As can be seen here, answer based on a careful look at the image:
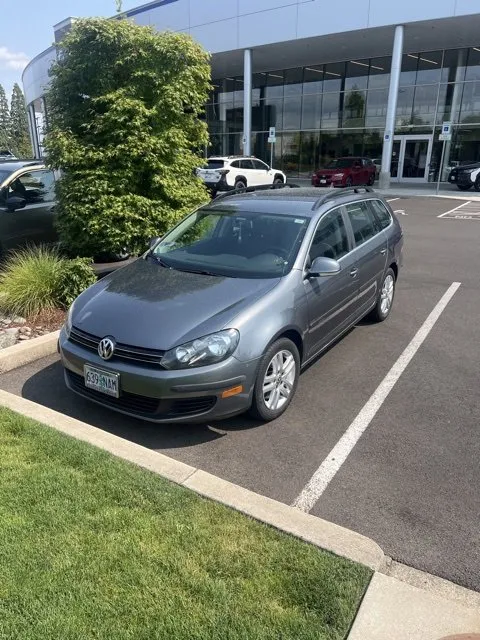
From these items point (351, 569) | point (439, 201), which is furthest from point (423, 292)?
point (439, 201)

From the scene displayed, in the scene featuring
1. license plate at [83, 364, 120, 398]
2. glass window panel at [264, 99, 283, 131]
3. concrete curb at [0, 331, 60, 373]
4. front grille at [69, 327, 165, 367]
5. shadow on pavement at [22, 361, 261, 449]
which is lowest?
shadow on pavement at [22, 361, 261, 449]

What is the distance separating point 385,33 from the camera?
77.0ft

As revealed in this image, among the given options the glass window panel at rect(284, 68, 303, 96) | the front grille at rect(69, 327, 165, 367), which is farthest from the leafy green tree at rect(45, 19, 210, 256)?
the glass window panel at rect(284, 68, 303, 96)

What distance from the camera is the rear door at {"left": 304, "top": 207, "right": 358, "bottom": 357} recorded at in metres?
4.32

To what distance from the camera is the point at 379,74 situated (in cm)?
2930

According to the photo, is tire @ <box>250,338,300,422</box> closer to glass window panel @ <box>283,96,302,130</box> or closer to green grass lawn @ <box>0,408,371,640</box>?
green grass lawn @ <box>0,408,371,640</box>

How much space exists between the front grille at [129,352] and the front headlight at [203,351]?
0.23 feet

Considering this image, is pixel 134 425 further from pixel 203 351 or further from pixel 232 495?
pixel 232 495

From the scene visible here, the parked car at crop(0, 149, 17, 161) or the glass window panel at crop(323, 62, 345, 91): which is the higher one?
the glass window panel at crop(323, 62, 345, 91)

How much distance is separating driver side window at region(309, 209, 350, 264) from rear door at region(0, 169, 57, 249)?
5268 millimetres

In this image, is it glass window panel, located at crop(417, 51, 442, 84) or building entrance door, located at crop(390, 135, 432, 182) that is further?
building entrance door, located at crop(390, 135, 432, 182)

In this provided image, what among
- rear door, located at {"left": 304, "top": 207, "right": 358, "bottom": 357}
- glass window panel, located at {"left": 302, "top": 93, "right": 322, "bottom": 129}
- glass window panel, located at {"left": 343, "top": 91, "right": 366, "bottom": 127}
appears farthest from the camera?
glass window panel, located at {"left": 302, "top": 93, "right": 322, "bottom": 129}

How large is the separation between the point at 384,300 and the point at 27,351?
4.14 metres

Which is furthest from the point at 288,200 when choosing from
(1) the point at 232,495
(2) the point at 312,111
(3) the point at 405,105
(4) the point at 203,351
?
(2) the point at 312,111
